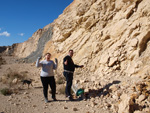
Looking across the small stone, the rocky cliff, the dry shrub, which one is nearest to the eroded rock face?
the rocky cliff

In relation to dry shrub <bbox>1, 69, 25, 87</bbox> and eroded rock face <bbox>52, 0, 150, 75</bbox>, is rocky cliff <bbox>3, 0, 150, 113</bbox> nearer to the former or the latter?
eroded rock face <bbox>52, 0, 150, 75</bbox>

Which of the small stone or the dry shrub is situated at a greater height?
the dry shrub

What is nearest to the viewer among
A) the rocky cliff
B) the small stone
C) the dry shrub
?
the small stone

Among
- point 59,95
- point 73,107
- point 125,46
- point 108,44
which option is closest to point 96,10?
point 108,44

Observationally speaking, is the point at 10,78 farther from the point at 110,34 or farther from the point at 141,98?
the point at 141,98

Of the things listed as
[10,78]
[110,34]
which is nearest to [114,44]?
[110,34]

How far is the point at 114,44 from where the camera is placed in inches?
281

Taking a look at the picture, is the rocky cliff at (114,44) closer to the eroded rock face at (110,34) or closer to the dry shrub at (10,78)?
the eroded rock face at (110,34)

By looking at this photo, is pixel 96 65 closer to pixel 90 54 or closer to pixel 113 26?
pixel 90 54

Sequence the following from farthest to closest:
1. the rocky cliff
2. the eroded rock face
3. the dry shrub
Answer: the dry shrub < the eroded rock face < the rocky cliff

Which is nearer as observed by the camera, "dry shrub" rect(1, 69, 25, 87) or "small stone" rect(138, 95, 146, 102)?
"small stone" rect(138, 95, 146, 102)

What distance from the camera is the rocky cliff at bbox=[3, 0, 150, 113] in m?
5.11

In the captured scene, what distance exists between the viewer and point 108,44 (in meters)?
7.61

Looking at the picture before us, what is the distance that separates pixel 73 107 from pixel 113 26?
211 inches
